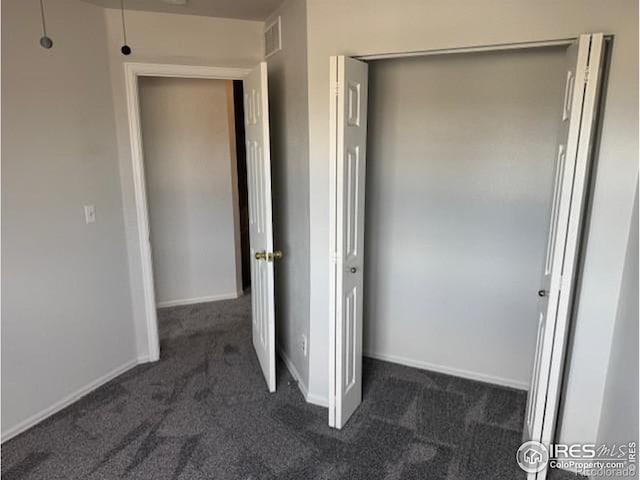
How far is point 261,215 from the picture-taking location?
2742mm

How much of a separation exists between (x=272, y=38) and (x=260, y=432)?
2425 mm

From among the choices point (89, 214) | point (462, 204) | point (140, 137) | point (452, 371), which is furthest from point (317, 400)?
point (140, 137)

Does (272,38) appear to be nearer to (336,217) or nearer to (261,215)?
(261,215)

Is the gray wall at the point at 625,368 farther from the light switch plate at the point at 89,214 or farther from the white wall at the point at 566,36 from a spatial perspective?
the light switch plate at the point at 89,214

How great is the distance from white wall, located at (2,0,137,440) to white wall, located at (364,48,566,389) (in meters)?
1.75

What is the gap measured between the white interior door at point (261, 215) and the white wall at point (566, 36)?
0.30 m

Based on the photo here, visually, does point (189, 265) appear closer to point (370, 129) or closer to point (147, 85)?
point (147, 85)

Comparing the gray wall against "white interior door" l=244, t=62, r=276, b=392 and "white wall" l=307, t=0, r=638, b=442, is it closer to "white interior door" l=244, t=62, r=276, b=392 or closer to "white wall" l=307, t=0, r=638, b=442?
"white wall" l=307, t=0, r=638, b=442

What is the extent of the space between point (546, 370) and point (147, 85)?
3.69 metres

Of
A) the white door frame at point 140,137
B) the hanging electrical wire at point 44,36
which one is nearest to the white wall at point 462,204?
the white door frame at point 140,137

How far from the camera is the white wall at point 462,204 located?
253 cm

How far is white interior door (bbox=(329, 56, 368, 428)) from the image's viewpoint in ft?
6.77

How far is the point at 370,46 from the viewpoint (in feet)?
7.02

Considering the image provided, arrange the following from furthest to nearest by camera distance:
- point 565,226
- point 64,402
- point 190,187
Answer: point 190,187 < point 64,402 < point 565,226
